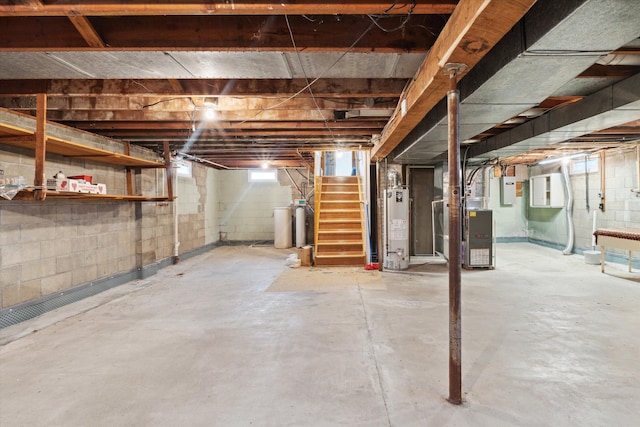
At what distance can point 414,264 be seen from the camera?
17.7 feet

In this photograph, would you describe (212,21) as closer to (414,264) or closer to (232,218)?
(414,264)

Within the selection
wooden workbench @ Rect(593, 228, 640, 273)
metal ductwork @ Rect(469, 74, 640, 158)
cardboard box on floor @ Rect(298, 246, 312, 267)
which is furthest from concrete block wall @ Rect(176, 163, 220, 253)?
wooden workbench @ Rect(593, 228, 640, 273)

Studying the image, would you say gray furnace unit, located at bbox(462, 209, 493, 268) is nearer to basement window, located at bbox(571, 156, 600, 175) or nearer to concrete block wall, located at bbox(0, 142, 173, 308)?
basement window, located at bbox(571, 156, 600, 175)

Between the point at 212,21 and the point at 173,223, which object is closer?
the point at 212,21

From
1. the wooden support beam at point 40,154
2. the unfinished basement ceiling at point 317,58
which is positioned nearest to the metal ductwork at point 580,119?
Answer: the unfinished basement ceiling at point 317,58

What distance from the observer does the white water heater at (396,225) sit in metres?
4.98

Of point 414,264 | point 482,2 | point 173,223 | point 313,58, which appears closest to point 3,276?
point 173,223

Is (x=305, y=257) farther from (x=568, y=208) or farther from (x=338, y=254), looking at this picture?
(x=568, y=208)

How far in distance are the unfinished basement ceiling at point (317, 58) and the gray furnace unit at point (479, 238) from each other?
1719mm

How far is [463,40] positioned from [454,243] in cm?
106

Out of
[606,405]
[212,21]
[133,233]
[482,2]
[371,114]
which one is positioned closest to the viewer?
[482,2]

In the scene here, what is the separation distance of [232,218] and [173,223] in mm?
2521

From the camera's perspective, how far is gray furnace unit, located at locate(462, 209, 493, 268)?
491 cm

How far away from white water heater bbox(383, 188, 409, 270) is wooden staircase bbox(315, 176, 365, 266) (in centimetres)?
54
